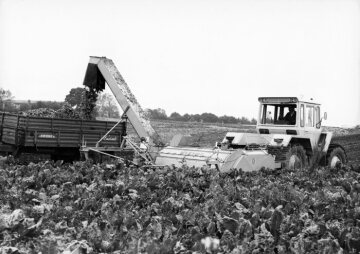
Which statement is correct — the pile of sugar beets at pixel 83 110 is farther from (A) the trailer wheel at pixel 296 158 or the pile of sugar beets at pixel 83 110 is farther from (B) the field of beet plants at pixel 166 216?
(B) the field of beet plants at pixel 166 216

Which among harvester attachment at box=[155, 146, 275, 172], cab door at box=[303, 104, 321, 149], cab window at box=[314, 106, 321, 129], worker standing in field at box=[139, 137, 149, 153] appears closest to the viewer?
harvester attachment at box=[155, 146, 275, 172]

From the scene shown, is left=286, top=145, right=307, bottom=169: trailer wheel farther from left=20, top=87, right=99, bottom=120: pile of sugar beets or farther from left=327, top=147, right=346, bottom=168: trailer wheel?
left=20, top=87, right=99, bottom=120: pile of sugar beets

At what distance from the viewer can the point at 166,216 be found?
17.3ft

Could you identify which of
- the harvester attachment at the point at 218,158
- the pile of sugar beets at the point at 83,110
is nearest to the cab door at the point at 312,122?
the harvester attachment at the point at 218,158

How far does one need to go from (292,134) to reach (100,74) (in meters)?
5.92

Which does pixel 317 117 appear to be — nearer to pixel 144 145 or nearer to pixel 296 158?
pixel 296 158

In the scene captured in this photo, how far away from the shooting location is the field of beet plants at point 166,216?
4.05 metres

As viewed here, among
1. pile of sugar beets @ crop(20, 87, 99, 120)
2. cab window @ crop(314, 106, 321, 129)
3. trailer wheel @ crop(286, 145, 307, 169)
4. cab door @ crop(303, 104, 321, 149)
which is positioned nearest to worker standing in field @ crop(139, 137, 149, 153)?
pile of sugar beets @ crop(20, 87, 99, 120)

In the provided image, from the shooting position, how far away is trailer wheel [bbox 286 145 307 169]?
1299cm

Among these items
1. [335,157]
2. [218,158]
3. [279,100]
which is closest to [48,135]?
[218,158]

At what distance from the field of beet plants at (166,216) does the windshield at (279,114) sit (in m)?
6.13

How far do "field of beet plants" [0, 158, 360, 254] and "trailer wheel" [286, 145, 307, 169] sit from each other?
15.4ft

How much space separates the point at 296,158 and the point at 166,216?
8714mm

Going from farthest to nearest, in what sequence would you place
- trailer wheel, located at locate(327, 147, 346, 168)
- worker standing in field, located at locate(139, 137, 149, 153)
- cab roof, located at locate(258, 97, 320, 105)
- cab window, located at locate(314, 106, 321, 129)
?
trailer wheel, located at locate(327, 147, 346, 168), cab window, located at locate(314, 106, 321, 129), cab roof, located at locate(258, 97, 320, 105), worker standing in field, located at locate(139, 137, 149, 153)
